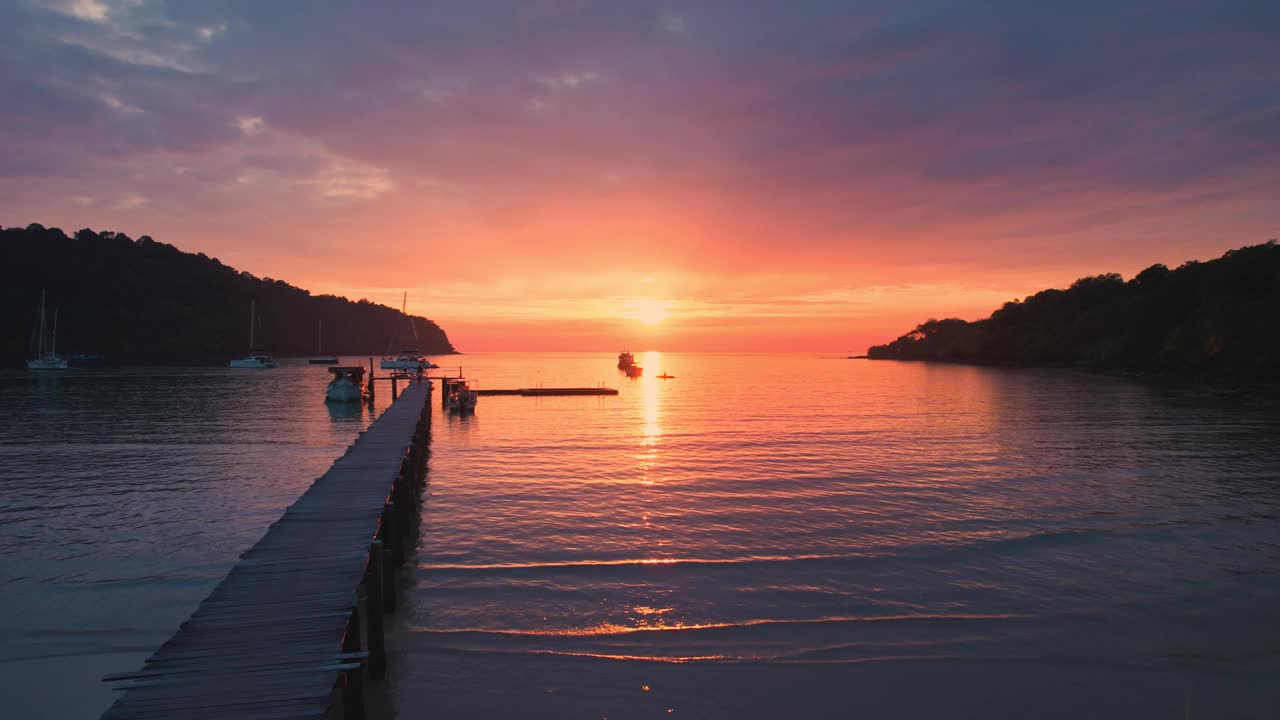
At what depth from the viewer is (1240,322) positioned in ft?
229

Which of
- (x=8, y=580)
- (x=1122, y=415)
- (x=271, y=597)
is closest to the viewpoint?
(x=271, y=597)

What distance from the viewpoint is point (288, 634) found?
24.6 ft

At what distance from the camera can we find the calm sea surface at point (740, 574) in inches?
332

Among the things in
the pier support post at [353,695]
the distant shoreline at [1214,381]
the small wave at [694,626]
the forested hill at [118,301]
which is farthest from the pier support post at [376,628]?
the forested hill at [118,301]

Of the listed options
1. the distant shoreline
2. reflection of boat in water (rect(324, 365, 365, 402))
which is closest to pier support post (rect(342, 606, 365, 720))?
reflection of boat in water (rect(324, 365, 365, 402))

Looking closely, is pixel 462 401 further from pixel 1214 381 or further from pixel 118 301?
pixel 118 301

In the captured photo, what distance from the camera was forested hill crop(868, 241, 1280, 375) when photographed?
68.9 metres

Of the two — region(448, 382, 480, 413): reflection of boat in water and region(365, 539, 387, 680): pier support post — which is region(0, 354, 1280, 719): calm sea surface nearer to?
region(365, 539, 387, 680): pier support post

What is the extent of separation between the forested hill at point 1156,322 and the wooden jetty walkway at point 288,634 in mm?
80337

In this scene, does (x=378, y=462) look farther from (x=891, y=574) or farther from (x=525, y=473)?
(x=891, y=574)

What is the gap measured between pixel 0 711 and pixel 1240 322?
308 ft

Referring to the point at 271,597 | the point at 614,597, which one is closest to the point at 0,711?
the point at 271,597

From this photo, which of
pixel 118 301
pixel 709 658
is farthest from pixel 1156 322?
pixel 118 301

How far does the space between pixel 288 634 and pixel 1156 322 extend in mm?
116285
